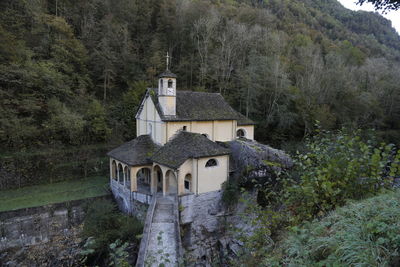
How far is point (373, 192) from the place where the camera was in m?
4.66

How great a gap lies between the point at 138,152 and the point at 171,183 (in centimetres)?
331

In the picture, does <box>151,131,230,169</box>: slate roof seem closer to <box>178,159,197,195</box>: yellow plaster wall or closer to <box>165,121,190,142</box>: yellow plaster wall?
<box>178,159,197,195</box>: yellow plaster wall

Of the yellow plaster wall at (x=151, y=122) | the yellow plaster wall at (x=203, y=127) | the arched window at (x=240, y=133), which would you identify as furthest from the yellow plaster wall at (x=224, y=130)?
the yellow plaster wall at (x=151, y=122)

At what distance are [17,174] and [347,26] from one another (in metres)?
86.6

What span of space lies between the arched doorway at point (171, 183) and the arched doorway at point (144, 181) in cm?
175

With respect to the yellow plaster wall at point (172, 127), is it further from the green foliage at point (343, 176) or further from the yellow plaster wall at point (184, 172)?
the green foliage at point (343, 176)

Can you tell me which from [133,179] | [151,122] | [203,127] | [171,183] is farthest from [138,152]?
[203,127]

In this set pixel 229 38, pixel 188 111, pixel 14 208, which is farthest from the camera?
pixel 229 38

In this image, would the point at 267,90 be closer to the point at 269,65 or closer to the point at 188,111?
the point at 269,65

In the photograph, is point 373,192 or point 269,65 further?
point 269,65

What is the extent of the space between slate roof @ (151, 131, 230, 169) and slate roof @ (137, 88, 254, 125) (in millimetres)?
1716

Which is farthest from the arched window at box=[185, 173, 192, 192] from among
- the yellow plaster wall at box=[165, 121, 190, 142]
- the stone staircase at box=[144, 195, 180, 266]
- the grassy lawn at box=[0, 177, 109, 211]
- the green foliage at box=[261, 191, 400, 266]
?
the green foliage at box=[261, 191, 400, 266]

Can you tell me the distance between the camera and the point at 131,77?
95.2 feet

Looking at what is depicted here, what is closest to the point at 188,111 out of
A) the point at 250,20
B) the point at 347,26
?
the point at 250,20
